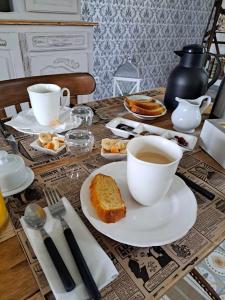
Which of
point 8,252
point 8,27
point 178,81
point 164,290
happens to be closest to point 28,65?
point 8,27

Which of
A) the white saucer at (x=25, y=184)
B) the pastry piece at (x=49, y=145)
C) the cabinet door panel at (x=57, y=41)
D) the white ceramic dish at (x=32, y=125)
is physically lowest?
the white ceramic dish at (x=32, y=125)

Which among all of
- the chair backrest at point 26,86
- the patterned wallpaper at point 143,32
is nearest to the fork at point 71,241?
the chair backrest at point 26,86

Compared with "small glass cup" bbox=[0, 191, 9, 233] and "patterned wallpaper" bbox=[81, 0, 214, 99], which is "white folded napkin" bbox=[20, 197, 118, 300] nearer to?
"small glass cup" bbox=[0, 191, 9, 233]

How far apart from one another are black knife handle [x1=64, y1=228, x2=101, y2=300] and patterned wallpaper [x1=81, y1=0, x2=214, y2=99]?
196cm

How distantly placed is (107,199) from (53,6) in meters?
1.56

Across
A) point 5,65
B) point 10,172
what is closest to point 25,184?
point 10,172

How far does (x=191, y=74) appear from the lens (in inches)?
29.9

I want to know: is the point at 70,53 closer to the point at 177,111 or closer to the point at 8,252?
the point at 177,111

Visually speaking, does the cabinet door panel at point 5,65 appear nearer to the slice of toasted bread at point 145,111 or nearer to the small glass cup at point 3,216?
the slice of toasted bread at point 145,111

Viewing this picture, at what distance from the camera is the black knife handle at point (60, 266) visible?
0.89 feet

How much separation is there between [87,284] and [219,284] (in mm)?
1009

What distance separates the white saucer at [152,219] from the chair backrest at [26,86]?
0.62m

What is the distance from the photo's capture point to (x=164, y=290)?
299 mm

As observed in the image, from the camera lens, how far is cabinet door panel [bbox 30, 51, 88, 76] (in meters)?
1.58
